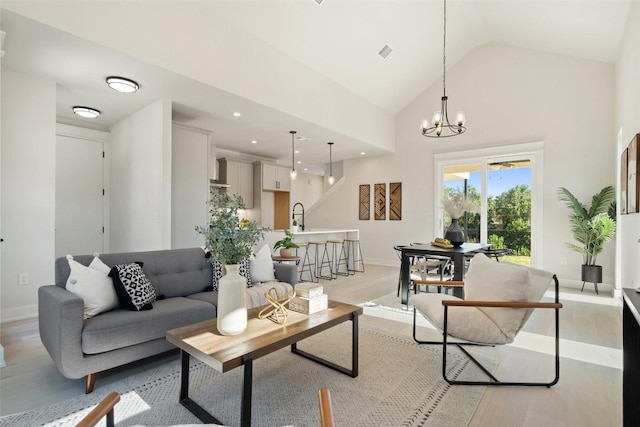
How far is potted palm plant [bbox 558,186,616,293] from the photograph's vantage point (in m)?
4.89

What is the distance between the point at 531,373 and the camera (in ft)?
7.97

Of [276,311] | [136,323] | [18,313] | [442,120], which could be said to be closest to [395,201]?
[442,120]

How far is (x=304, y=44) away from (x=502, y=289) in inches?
161

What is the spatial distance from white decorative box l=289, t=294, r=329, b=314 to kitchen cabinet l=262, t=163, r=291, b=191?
19.4ft

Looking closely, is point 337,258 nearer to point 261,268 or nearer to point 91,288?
point 261,268

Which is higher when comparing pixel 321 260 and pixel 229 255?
pixel 229 255

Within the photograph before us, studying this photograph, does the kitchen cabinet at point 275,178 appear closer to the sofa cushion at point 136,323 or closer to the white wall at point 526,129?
the white wall at point 526,129

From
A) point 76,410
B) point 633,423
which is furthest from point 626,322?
point 76,410

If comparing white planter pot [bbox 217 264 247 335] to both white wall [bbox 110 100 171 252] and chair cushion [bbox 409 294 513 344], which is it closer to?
chair cushion [bbox 409 294 513 344]

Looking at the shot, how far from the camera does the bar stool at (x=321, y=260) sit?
20.1 ft

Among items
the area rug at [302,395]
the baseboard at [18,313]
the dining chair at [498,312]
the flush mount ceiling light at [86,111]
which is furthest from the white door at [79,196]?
the dining chair at [498,312]

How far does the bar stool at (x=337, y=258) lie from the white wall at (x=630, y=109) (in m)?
4.16

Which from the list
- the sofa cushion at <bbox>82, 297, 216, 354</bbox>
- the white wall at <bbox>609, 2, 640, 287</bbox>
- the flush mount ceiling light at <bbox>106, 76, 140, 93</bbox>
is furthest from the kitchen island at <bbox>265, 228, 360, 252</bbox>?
the white wall at <bbox>609, 2, 640, 287</bbox>

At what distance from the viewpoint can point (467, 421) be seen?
1.85 meters
